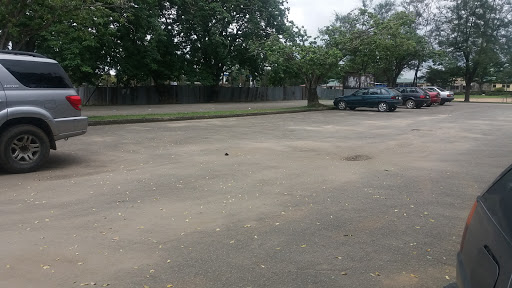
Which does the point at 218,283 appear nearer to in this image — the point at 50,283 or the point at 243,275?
the point at 243,275

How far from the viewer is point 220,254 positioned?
4.05m

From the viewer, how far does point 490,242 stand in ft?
6.52

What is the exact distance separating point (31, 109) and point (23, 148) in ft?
2.54

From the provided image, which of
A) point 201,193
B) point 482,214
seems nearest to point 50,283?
point 201,193

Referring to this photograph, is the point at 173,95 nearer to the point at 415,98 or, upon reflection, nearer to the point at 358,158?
the point at 415,98

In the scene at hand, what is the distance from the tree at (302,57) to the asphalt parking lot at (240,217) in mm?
16600

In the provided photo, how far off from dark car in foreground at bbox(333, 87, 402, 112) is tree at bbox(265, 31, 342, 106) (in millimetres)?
2479

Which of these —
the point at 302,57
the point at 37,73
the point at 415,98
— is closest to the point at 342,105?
the point at 302,57

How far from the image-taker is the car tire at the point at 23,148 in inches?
291

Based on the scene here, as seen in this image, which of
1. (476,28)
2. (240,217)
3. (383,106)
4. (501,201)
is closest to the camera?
(501,201)

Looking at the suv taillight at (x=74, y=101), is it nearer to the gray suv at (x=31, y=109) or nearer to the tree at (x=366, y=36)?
the gray suv at (x=31, y=109)

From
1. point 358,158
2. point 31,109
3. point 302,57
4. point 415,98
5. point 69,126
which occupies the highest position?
point 302,57

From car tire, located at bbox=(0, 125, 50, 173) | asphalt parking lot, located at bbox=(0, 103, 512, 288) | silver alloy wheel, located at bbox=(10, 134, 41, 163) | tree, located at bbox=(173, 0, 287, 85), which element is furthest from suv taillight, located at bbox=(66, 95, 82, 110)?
tree, located at bbox=(173, 0, 287, 85)

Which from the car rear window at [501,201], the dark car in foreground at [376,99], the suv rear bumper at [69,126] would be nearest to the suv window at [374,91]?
the dark car in foreground at [376,99]
